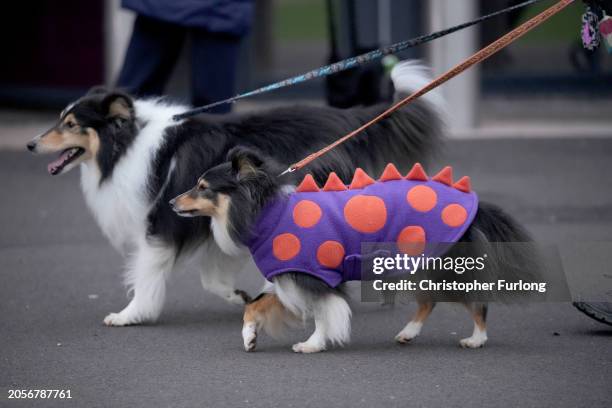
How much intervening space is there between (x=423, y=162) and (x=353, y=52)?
113 inches

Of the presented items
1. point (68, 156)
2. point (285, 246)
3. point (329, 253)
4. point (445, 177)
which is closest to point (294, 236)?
point (285, 246)

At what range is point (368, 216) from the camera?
5086mm

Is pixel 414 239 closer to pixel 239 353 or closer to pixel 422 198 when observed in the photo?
pixel 422 198

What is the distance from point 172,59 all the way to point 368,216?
2394 mm

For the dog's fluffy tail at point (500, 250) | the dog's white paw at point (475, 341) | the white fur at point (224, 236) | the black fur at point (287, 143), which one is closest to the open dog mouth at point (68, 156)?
the black fur at point (287, 143)

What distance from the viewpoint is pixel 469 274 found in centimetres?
506

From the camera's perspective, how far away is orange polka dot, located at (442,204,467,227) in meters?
5.05

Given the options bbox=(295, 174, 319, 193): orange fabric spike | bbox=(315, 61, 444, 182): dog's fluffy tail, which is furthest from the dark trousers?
bbox=(295, 174, 319, 193): orange fabric spike

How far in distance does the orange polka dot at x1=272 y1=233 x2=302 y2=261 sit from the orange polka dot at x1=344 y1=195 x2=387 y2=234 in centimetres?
26

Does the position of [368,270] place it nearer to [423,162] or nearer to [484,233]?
[484,233]

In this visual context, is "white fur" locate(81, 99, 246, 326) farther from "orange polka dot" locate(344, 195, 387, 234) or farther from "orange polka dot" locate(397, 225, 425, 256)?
"orange polka dot" locate(397, 225, 425, 256)

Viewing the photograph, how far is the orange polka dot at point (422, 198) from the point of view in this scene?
509cm

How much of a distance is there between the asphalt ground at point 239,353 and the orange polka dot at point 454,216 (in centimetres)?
60

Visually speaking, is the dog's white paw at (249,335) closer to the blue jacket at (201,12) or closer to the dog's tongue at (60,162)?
the dog's tongue at (60,162)
